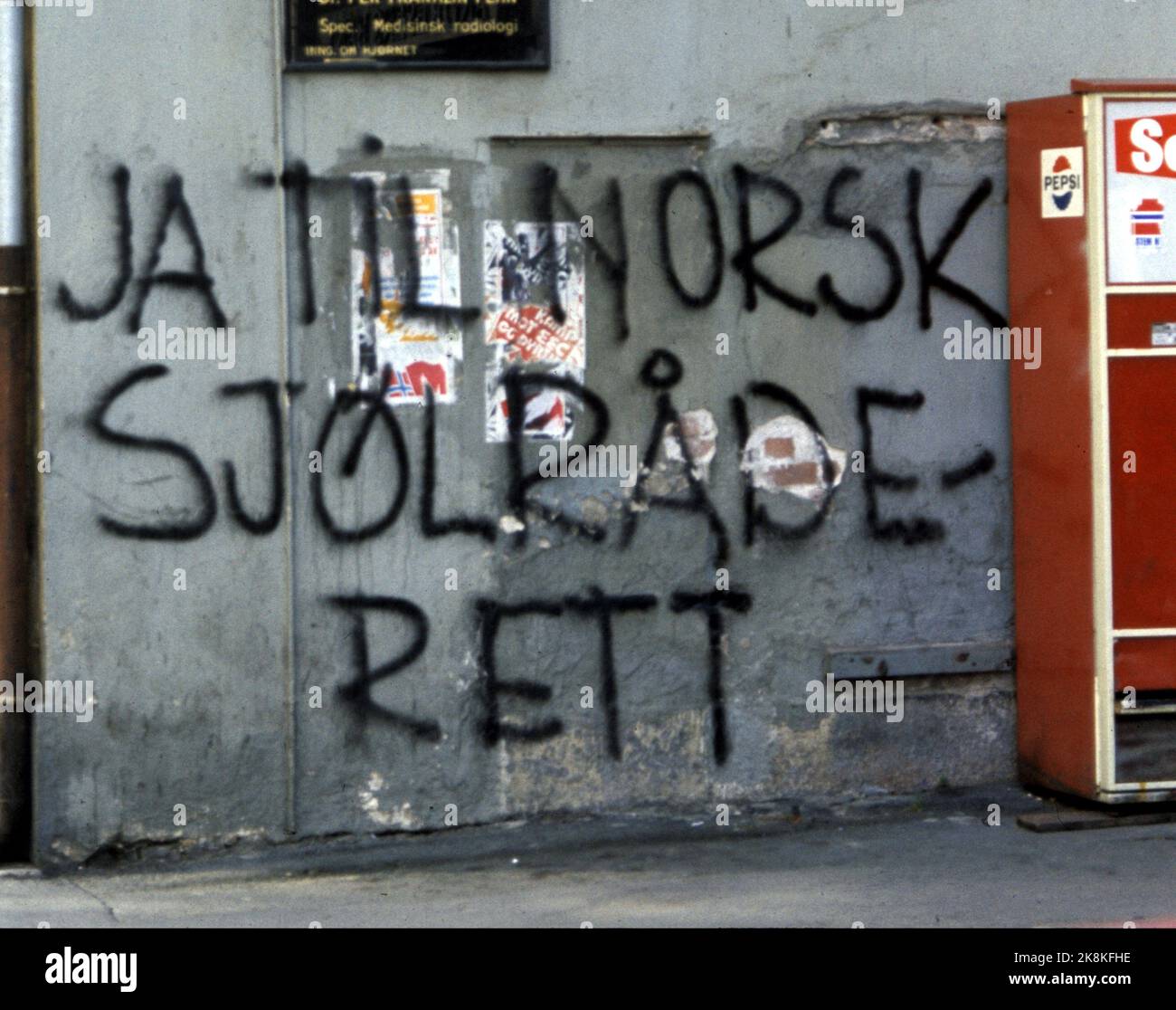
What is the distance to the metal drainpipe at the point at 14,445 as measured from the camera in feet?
22.6

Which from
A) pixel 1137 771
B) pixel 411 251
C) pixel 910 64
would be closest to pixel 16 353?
pixel 411 251

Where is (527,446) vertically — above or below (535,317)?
below

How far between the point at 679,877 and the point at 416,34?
9.87ft

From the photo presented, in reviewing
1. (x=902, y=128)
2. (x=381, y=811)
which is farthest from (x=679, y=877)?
(x=902, y=128)

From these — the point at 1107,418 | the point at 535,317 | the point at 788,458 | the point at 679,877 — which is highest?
the point at 535,317

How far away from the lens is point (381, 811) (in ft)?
23.5

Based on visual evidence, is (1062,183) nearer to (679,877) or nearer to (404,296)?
(404,296)

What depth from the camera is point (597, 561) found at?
7250 millimetres

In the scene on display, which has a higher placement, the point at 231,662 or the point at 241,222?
the point at 241,222

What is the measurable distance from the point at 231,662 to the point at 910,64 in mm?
3219

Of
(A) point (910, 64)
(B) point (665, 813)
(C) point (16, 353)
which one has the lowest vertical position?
(B) point (665, 813)

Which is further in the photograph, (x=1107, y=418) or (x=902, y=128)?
(x=902, y=128)

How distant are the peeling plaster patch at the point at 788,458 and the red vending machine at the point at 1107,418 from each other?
80cm

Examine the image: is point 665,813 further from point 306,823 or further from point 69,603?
point 69,603
